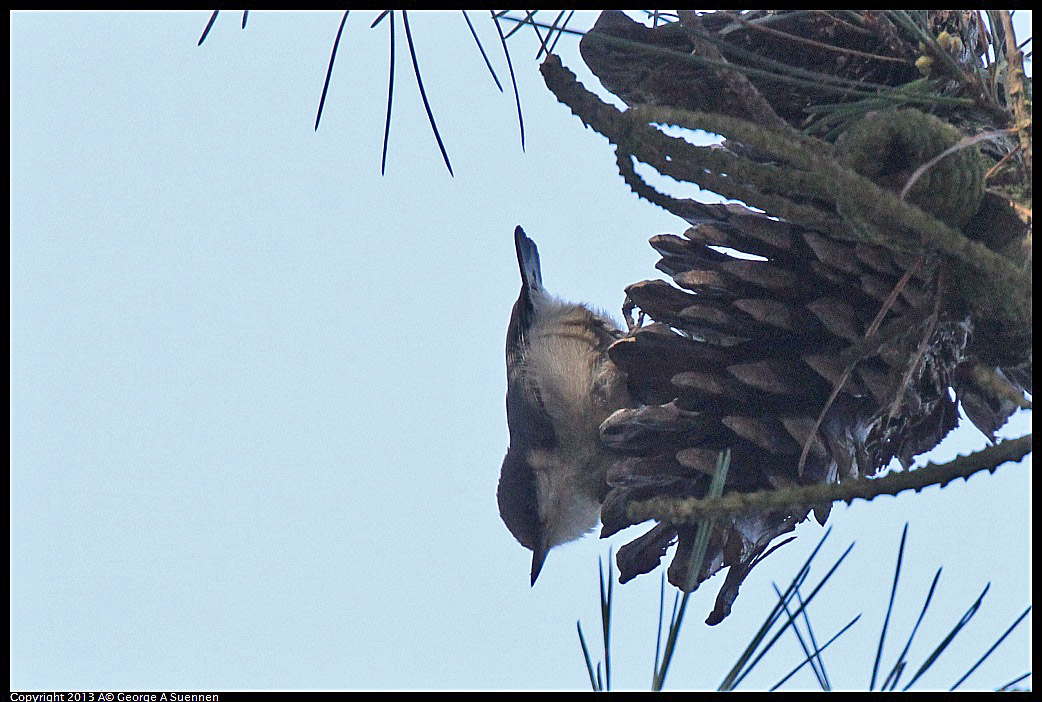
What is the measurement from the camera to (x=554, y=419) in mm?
1903

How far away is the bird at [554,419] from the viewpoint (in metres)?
1.79

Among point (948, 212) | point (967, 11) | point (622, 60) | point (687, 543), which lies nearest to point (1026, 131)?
point (948, 212)

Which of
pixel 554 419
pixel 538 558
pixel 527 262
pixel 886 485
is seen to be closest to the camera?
pixel 886 485

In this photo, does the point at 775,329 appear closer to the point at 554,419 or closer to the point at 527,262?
the point at 554,419

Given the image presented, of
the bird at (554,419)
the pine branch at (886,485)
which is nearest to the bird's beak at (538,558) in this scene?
the bird at (554,419)

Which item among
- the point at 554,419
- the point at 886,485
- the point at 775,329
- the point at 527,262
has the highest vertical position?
the point at 527,262

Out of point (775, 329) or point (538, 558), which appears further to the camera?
point (538, 558)

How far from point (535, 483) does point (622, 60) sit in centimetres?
112

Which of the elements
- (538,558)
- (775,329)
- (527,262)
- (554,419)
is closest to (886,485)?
(775,329)

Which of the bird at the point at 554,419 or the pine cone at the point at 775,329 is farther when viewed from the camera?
the bird at the point at 554,419

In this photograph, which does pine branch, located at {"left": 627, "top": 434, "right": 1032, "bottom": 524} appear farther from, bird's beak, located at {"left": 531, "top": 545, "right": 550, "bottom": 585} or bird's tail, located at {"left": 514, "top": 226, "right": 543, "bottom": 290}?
bird's tail, located at {"left": 514, "top": 226, "right": 543, "bottom": 290}

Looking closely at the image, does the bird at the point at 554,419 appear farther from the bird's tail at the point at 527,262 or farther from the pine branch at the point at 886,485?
the pine branch at the point at 886,485

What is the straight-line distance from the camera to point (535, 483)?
199cm

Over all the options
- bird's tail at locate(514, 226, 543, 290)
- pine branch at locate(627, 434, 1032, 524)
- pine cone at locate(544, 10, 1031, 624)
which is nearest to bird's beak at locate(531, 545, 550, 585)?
bird's tail at locate(514, 226, 543, 290)
